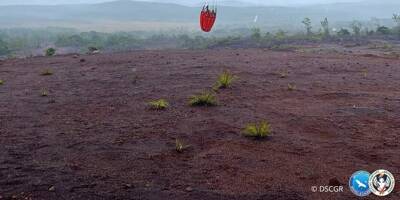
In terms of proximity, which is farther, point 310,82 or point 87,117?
point 310,82

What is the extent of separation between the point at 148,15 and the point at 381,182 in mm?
97497

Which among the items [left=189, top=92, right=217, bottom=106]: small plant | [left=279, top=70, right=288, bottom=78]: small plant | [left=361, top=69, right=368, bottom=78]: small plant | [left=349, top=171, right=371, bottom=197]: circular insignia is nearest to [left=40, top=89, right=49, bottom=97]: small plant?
[left=189, top=92, right=217, bottom=106]: small plant

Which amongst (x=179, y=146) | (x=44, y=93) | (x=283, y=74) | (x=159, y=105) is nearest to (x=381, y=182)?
(x=179, y=146)

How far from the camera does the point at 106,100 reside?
10719mm

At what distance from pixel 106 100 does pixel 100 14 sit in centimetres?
9694

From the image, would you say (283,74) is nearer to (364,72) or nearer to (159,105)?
(364,72)

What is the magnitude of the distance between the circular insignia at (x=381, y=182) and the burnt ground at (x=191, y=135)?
12cm

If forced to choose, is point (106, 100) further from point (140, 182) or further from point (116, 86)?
point (140, 182)

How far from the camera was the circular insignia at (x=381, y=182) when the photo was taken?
5625mm

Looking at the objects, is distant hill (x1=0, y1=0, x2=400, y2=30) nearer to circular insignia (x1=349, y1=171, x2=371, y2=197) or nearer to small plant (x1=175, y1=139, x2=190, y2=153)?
small plant (x1=175, y1=139, x2=190, y2=153)

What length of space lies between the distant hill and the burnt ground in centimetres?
7833

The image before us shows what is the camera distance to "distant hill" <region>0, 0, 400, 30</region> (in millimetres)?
94375

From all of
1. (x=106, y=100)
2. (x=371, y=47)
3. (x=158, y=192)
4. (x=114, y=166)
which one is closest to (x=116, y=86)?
(x=106, y=100)

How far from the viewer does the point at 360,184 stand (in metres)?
5.78
